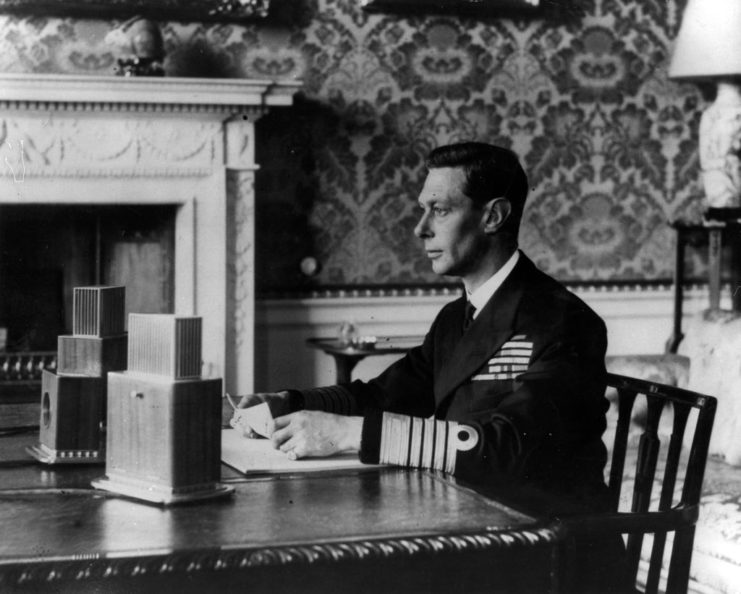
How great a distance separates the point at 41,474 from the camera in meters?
1.71

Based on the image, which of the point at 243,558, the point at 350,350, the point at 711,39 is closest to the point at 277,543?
the point at 243,558

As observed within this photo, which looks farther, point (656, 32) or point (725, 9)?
point (656, 32)

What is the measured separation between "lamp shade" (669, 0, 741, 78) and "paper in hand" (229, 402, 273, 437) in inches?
137

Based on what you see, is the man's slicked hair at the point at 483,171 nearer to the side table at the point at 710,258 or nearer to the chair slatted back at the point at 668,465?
the chair slatted back at the point at 668,465

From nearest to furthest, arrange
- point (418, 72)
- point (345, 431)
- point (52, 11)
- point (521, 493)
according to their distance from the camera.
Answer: point (521, 493) < point (345, 431) < point (52, 11) < point (418, 72)

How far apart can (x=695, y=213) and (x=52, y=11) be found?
3.12 m

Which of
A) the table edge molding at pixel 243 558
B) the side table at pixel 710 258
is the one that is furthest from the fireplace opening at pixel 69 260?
the table edge molding at pixel 243 558

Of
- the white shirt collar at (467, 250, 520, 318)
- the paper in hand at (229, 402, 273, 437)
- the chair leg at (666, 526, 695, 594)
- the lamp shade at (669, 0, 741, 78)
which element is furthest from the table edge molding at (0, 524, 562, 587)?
the lamp shade at (669, 0, 741, 78)

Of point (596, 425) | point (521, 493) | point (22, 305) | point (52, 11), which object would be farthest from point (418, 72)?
point (521, 493)

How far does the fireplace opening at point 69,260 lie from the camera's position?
471 centimetres

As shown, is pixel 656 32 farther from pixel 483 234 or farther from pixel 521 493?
pixel 521 493

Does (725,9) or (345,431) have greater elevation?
(725,9)

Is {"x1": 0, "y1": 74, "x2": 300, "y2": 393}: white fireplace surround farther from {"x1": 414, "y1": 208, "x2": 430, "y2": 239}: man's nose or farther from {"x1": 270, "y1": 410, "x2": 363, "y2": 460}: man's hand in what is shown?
{"x1": 270, "y1": 410, "x2": 363, "y2": 460}: man's hand

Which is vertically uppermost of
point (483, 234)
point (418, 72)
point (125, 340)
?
point (418, 72)
